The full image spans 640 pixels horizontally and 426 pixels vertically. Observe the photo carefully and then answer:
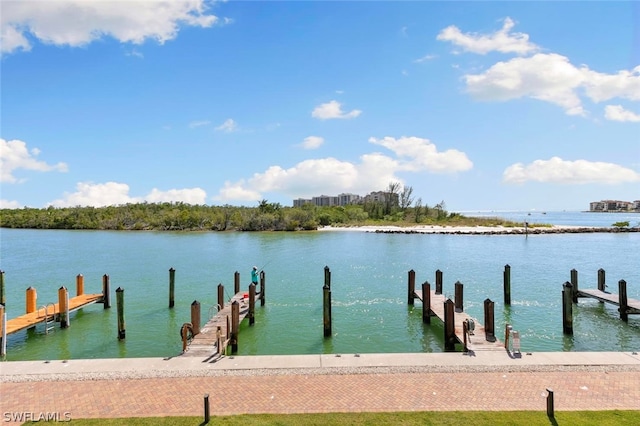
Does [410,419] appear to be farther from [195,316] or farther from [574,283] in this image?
[574,283]

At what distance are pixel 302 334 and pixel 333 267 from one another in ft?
71.2

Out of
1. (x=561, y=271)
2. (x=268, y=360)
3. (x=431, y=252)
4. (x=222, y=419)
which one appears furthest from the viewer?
(x=431, y=252)

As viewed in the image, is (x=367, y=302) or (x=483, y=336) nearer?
(x=483, y=336)

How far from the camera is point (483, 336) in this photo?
52.2 feet

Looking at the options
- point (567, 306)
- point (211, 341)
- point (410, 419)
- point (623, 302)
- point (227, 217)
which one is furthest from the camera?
point (227, 217)

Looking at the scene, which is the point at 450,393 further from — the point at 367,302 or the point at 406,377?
the point at 367,302

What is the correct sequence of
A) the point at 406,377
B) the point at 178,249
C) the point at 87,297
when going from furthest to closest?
the point at 178,249, the point at 87,297, the point at 406,377

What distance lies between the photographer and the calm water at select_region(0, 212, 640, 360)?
61.3ft

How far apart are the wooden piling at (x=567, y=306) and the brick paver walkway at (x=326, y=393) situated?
24.2 ft

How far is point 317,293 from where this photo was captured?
96.2 ft

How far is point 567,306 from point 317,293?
51.0 ft

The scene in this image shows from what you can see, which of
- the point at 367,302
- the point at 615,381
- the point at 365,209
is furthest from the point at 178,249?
the point at 365,209

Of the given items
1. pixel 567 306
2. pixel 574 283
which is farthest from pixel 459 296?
pixel 574 283

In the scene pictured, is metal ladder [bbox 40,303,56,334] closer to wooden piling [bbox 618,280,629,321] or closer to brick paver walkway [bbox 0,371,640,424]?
brick paver walkway [bbox 0,371,640,424]
